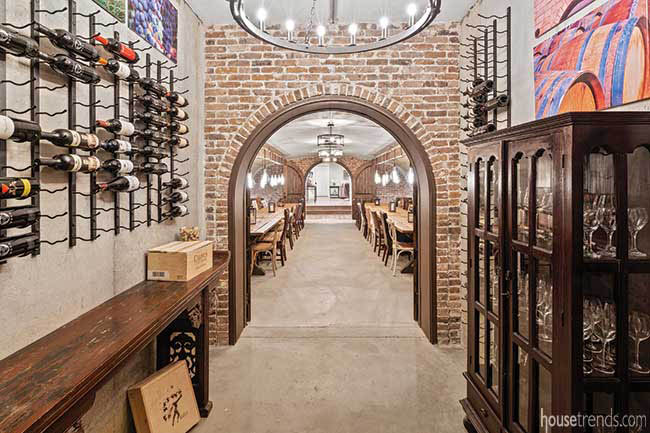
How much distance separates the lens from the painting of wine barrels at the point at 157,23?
2443mm

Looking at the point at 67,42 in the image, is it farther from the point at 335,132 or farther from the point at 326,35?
the point at 335,132

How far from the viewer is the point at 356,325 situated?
4.20 m

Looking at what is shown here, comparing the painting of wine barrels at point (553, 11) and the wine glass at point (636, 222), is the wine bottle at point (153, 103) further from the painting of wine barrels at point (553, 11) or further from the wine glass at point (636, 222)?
the wine glass at point (636, 222)

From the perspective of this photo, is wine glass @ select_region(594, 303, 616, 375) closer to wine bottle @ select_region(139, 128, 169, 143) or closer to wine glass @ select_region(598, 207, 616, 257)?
wine glass @ select_region(598, 207, 616, 257)

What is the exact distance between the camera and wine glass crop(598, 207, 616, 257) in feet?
4.75

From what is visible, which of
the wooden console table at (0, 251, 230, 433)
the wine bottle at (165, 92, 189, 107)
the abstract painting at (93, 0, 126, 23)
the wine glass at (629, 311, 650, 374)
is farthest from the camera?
the wine bottle at (165, 92, 189, 107)

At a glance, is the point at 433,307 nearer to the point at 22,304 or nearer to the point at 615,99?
the point at 615,99

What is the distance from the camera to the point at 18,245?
4.67 ft

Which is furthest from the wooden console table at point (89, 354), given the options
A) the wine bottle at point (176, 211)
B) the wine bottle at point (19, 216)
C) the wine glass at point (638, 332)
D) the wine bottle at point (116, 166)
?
the wine glass at point (638, 332)

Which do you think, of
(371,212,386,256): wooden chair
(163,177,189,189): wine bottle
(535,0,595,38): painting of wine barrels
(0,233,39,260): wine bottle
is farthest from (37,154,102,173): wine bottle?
(371,212,386,256): wooden chair

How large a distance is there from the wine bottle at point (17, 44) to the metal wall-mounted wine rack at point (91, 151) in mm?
46

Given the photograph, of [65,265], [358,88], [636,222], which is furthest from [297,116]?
[636,222]

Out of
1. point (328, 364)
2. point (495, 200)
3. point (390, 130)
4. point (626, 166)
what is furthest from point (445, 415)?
point (390, 130)

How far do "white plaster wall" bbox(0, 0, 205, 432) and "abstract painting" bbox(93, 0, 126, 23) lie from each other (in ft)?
0.11
